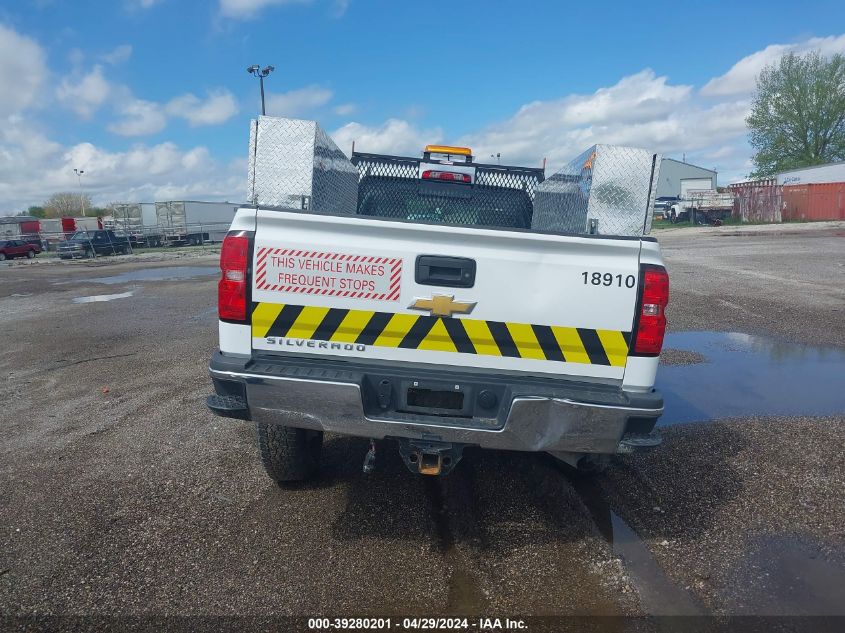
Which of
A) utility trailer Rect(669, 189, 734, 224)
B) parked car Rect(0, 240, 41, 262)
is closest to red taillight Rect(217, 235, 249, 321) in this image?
parked car Rect(0, 240, 41, 262)

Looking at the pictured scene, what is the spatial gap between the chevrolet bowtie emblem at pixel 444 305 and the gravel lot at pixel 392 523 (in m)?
1.37

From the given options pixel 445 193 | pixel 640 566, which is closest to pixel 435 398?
pixel 640 566

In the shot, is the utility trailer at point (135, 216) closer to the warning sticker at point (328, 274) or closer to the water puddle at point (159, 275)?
the water puddle at point (159, 275)

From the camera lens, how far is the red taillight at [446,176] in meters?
6.12

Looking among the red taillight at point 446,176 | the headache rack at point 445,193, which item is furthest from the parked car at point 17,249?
the red taillight at point 446,176

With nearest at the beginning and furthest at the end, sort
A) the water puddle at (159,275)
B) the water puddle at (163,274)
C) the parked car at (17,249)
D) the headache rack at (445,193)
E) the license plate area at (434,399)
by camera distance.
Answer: the license plate area at (434,399), the headache rack at (445,193), the water puddle at (159,275), the water puddle at (163,274), the parked car at (17,249)

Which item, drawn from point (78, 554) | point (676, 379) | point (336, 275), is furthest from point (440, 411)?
point (676, 379)

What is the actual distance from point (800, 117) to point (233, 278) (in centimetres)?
6132

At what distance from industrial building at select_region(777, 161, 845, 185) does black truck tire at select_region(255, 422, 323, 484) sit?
48.3 m

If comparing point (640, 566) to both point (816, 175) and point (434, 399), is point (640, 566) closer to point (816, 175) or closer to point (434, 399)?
point (434, 399)

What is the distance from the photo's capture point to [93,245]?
31281 mm

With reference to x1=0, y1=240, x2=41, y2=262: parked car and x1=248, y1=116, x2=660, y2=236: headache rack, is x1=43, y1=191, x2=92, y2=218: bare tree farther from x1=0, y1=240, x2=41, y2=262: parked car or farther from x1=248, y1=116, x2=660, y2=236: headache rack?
x1=248, y1=116, x2=660, y2=236: headache rack

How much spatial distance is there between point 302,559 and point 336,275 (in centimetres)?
156

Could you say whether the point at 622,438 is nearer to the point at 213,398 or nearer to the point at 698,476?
the point at 698,476
